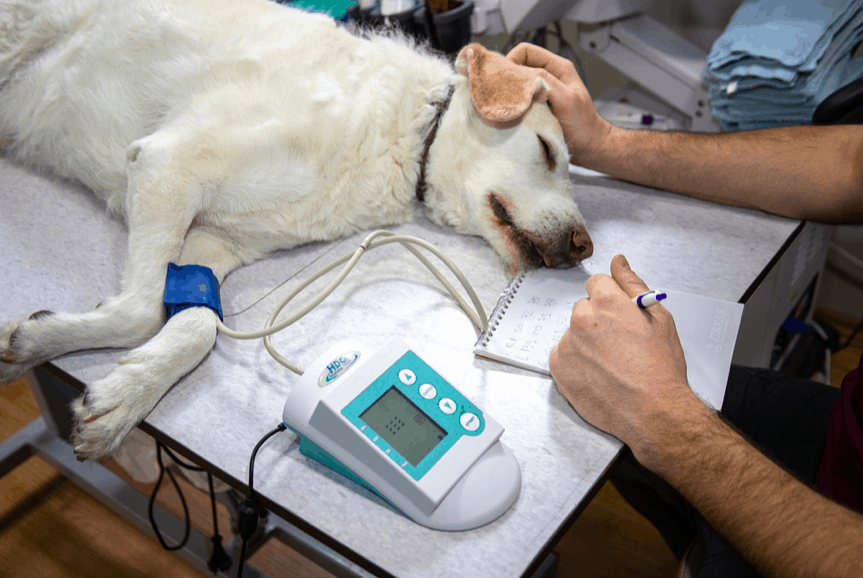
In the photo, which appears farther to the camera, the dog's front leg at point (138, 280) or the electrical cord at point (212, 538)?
the electrical cord at point (212, 538)

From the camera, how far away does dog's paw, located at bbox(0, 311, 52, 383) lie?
1.05 metres

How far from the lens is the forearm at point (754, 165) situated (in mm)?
1434

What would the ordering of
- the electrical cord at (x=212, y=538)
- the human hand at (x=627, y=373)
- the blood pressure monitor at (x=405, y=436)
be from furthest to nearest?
A: the electrical cord at (x=212, y=538)
the human hand at (x=627, y=373)
the blood pressure monitor at (x=405, y=436)

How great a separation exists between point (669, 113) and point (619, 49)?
31 cm

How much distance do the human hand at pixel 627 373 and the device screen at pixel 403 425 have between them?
0.27 metres

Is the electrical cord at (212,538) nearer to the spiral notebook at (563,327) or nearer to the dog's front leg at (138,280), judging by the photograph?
the dog's front leg at (138,280)

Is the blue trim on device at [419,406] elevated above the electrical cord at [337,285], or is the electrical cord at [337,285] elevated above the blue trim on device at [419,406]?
the blue trim on device at [419,406]

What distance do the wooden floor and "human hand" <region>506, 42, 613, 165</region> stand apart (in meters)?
1.19

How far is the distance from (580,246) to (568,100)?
38 cm

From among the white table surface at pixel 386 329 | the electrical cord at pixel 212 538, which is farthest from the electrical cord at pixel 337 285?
the electrical cord at pixel 212 538

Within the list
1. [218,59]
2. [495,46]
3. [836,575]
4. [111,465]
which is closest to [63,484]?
[111,465]

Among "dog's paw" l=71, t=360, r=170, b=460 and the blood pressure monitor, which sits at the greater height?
the blood pressure monitor

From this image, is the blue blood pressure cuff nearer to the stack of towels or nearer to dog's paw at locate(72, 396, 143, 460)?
dog's paw at locate(72, 396, 143, 460)

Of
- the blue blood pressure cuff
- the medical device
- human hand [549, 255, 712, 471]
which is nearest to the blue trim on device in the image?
the medical device
